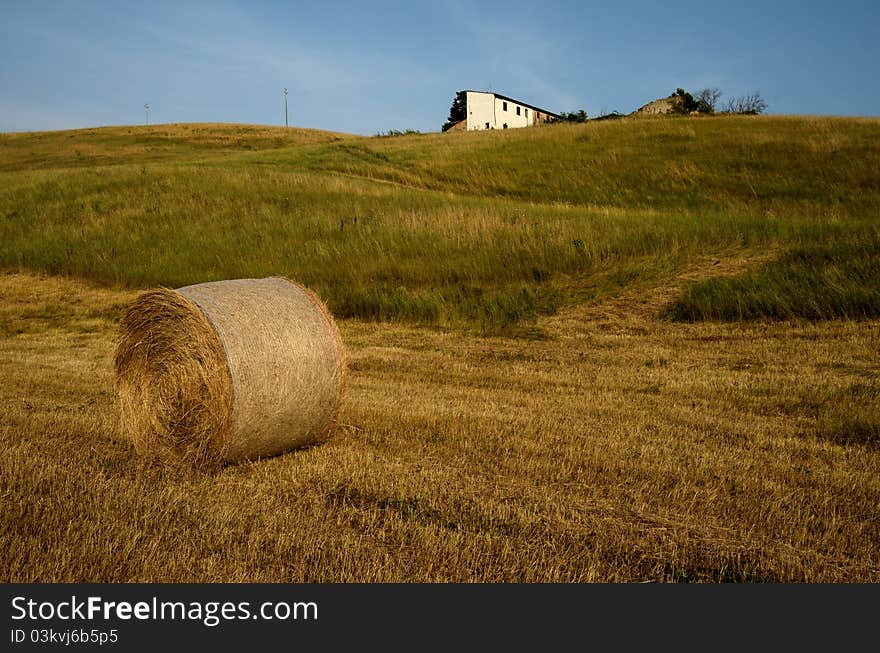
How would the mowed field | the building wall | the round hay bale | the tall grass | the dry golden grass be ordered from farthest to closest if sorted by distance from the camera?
the building wall, the tall grass, the round hay bale, the mowed field, the dry golden grass

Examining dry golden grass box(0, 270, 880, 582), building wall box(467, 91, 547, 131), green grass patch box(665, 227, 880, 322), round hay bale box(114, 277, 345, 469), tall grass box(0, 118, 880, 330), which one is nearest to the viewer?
dry golden grass box(0, 270, 880, 582)

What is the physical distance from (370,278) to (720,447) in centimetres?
1144

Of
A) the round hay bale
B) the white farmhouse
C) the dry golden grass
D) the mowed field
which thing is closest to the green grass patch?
the mowed field

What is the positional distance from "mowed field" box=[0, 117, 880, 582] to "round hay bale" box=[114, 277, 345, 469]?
1.10 feet

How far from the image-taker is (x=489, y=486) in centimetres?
597

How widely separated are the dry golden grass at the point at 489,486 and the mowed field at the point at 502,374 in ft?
0.10

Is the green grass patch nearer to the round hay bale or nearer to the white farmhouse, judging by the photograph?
the round hay bale

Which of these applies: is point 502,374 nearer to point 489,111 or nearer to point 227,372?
point 227,372

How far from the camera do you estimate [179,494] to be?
570 cm

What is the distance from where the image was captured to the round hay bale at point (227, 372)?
6.59 m

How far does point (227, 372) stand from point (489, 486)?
2.43 meters

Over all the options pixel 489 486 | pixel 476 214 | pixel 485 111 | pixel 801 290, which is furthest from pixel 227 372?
pixel 485 111

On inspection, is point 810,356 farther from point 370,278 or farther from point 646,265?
point 370,278

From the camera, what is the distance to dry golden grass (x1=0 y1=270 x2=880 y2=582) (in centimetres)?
454
